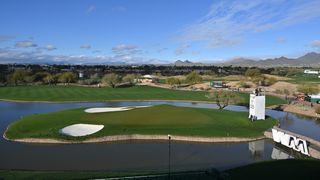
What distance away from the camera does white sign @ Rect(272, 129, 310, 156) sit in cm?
3325

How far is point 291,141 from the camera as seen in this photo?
35375mm

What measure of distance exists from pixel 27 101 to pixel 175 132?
4758 centimetres

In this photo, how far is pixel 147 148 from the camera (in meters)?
35.3

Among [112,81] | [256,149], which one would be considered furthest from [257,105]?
[112,81]

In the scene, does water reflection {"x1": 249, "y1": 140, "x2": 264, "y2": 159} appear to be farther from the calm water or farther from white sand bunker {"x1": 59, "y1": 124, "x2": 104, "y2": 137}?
white sand bunker {"x1": 59, "y1": 124, "x2": 104, "y2": 137}

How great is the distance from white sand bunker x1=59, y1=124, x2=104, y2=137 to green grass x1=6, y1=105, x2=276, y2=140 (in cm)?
85

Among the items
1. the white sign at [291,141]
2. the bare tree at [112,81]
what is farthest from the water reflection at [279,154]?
the bare tree at [112,81]

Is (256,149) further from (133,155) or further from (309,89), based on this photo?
(309,89)

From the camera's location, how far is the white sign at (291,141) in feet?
109

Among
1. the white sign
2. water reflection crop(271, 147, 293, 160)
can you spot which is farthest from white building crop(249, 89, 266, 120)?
water reflection crop(271, 147, 293, 160)

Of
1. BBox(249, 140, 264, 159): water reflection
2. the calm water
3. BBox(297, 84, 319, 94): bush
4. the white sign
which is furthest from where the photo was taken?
BBox(297, 84, 319, 94): bush

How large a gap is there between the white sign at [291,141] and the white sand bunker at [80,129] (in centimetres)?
1898

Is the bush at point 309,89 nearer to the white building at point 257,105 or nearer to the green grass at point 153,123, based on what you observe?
the green grass at point 153,123

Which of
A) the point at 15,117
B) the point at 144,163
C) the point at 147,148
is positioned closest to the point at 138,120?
the point at 147,148
